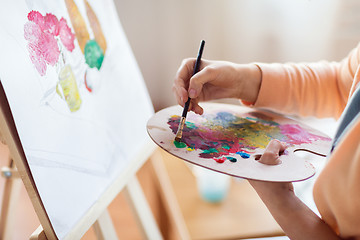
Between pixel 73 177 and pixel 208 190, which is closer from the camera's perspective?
pixel 73 177

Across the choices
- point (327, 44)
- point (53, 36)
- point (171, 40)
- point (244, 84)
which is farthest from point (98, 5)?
point (327, 44)

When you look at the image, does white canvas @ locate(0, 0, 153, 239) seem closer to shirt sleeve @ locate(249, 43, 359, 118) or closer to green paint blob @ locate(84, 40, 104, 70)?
green paint blob @ locate(84, 40, 104, 70)

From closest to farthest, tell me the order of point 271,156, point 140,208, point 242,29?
1. point 271,156
2. point 140,208
3. point 242,29

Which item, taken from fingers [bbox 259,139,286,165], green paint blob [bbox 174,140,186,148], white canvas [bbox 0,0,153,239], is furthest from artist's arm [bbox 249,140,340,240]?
white canvas [bbox 0,0,153,239]

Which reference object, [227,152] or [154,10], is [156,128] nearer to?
[227,152]

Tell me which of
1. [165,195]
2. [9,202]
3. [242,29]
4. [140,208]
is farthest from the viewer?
[242,29]

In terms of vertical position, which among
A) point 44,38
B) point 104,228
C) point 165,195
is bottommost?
point 165,195

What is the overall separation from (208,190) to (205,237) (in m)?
0.23

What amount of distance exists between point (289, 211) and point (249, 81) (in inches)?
11.5

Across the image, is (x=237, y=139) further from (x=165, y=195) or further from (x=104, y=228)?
(x=165, y=195)

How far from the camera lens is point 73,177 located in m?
0.61

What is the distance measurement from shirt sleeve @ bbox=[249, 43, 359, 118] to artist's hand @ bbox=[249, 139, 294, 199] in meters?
0.21

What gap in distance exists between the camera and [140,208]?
91 centimetres

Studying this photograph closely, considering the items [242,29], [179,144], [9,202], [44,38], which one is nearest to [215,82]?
[179,144]
